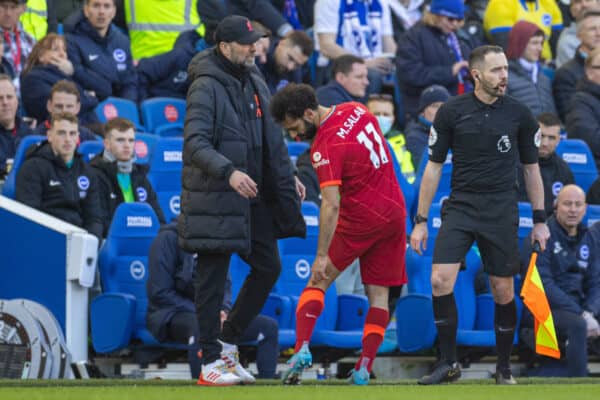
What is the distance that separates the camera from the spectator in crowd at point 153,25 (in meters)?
14.8

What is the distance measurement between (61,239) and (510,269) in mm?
3331

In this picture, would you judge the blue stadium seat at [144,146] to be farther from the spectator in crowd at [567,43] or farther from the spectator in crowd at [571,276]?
the spectator in crowd at [567,43]

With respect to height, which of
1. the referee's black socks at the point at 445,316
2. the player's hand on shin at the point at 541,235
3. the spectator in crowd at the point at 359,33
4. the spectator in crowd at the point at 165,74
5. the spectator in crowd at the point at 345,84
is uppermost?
the spectator in crowd at the point at 359,33

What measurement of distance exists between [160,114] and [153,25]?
1605mm

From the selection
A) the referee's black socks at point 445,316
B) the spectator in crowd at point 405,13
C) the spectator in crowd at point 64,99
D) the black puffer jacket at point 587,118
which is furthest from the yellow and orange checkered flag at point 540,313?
the spectator in crowd at point 405,13

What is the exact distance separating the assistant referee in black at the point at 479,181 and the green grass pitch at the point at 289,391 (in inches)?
23.7

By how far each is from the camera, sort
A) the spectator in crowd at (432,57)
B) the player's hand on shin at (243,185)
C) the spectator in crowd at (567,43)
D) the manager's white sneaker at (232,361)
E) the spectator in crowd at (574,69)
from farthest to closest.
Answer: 1. the spectator in crowd at (567,43)
2. the spectator in crowd at (574,69)
3. the spectator in crowd at (432,57)
4. the manager's white sneaker at (232,361)
5. the player's hand on shin at (243,185)

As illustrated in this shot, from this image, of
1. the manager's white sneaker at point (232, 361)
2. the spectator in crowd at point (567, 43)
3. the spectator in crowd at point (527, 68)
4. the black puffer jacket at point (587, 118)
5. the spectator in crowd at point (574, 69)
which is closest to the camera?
the manager's white sneaker at point (232, 361)

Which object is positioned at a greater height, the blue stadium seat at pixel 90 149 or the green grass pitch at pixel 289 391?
the blue stadium seat at pixel 90 149

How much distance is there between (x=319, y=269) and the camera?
8.30 metres

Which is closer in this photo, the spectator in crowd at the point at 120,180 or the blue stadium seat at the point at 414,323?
the blue stadium seat at the point at 414,323

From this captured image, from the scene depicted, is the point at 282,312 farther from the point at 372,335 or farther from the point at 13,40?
the point at 13,40

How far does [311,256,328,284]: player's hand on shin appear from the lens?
826 cm

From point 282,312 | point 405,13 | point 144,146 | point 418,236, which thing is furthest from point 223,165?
point 405,13
